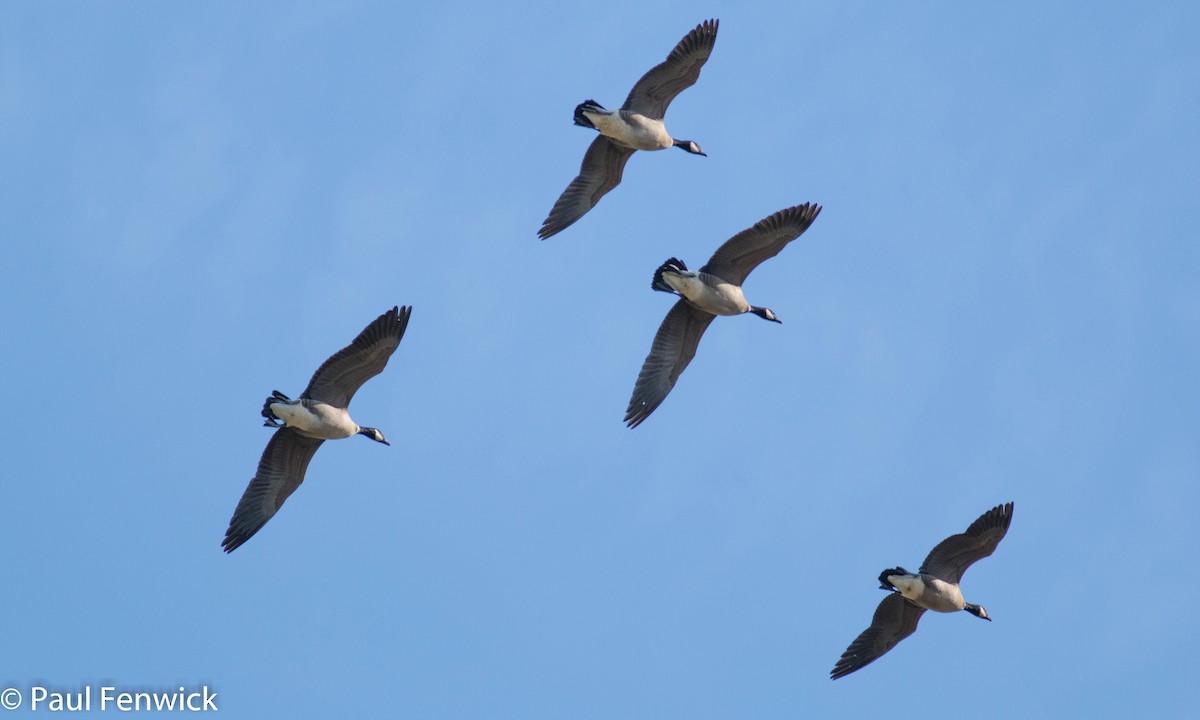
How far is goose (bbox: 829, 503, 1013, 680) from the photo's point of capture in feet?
92.3

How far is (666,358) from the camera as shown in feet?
102

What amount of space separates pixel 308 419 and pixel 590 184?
24.3 ft

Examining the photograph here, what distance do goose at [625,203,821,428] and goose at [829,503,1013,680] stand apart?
5102mm

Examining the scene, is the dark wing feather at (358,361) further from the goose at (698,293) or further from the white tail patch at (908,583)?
the white tail patch at (908,583)

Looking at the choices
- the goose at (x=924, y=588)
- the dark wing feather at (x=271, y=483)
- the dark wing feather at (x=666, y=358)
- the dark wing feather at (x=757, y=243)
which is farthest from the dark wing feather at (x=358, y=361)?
the goose at (x=924, y=588)

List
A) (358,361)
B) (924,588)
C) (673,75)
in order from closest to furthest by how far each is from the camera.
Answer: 1. (358,361)
2. (924,588)
3. (673,75)

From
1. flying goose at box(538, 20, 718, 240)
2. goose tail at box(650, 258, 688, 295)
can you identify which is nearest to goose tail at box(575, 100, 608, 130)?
flying goose at box(538, 20, 718, 240)

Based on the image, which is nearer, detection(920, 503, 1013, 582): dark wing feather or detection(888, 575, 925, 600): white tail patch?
detection(920, 503, 1013, 582): dark wing feather

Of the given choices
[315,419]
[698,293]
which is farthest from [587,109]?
[315,419]

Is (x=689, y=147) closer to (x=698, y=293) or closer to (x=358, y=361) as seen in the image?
(x=698, y=293)

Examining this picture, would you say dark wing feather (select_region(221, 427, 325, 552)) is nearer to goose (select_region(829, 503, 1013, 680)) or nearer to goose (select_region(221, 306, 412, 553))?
goose (select_region(221, 306, 412, 553))

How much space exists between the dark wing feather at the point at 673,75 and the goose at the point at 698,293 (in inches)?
124

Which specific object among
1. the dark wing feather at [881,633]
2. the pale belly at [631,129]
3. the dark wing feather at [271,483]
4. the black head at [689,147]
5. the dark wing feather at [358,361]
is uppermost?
the black head at [689,147]

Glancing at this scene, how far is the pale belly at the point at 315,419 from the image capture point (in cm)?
2791
